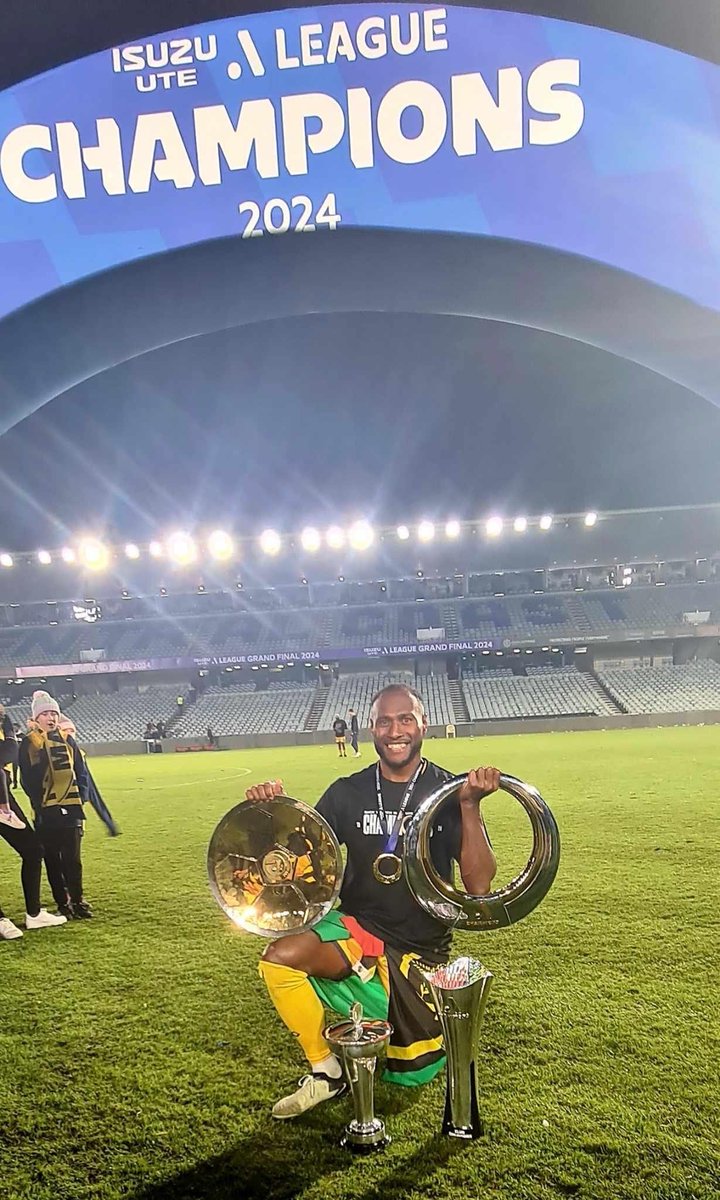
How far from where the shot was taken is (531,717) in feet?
92.8

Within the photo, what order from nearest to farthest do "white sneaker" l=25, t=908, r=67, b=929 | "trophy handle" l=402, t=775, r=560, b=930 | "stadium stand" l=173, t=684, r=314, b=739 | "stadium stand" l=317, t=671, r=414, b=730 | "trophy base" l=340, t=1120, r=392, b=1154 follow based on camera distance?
1. "trophy handle" l=402, t=775, r=560, b=930
2. "trophy base" l=340, t=1120, r=392, b=1154
3. "white sneaker" l=25, t=908, r=67, b=929
4. "stadium stand" l=317, t=671, r=414, b=730
5. "stadium stand" l=173, t=684, r=314, b=739

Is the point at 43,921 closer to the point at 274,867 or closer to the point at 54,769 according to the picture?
the point at 54,769

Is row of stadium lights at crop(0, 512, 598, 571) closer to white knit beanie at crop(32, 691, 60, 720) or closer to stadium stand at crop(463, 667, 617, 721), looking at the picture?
stadium stand at crop(463, 667, 617, 721)

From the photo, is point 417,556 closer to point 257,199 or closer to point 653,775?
point 653,775

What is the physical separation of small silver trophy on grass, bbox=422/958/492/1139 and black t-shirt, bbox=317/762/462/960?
0.44 meters

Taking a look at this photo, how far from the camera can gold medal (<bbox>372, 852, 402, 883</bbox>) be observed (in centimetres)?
287

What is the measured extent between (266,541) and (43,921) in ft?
76.6

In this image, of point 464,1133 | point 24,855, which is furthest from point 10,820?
point 464,1133

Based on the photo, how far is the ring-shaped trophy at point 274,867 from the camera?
2.72 metres

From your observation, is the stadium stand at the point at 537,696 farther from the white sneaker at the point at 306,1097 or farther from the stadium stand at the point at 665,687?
the white sneaker at the point at 306,1097

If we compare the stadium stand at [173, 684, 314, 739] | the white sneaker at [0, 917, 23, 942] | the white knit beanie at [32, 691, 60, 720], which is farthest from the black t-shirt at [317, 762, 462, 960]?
the stadium stand at [173, 684, 314, 739]

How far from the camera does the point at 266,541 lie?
92.8 feet

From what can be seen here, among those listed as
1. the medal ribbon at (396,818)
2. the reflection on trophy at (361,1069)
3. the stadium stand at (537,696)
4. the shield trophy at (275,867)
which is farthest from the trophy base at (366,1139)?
the stadium stand at (537,696)

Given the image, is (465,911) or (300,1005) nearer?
(465,911)
